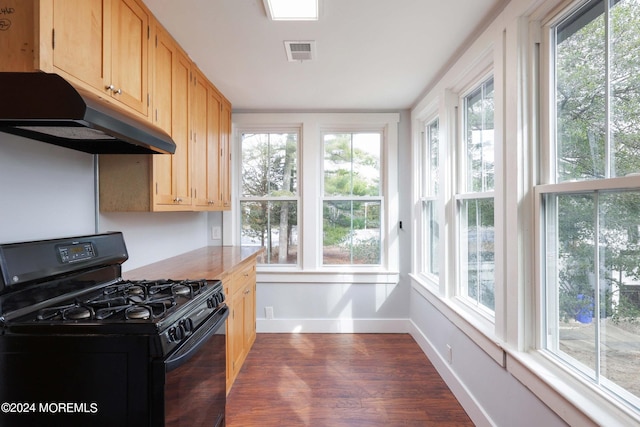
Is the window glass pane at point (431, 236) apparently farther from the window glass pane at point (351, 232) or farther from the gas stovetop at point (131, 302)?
the gas stovetop at point (131, 302)

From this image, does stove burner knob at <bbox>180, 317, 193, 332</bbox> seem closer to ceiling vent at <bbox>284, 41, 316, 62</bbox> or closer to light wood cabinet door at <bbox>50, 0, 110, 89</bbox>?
light wood cabinet door at <bbox>50, 0, 110, 89</bbox>

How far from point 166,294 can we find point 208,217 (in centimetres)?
202

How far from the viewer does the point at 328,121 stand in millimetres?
3324

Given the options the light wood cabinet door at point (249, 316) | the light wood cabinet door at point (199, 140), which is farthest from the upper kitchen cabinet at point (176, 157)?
the light wood cabinet door at point (249, 316)

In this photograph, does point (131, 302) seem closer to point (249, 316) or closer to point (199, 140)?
point (199, 140)

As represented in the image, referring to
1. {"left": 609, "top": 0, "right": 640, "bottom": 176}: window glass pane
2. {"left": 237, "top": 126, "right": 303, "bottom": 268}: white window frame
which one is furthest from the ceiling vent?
{"left": 609, "top": 0, "right": 640, "bottom": 176}: window glass pane

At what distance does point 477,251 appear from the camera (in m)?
2.06

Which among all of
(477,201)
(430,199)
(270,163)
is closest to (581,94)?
(477,201)

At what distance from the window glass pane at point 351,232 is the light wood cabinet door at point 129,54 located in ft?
7.00

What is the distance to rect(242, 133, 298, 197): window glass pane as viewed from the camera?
11.2 ft

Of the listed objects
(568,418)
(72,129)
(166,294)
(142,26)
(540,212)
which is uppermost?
(142,26)

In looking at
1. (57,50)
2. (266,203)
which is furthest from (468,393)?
(57,50)

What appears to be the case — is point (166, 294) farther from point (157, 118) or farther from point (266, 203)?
point (266, 203)

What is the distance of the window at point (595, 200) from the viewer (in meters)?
1.05
